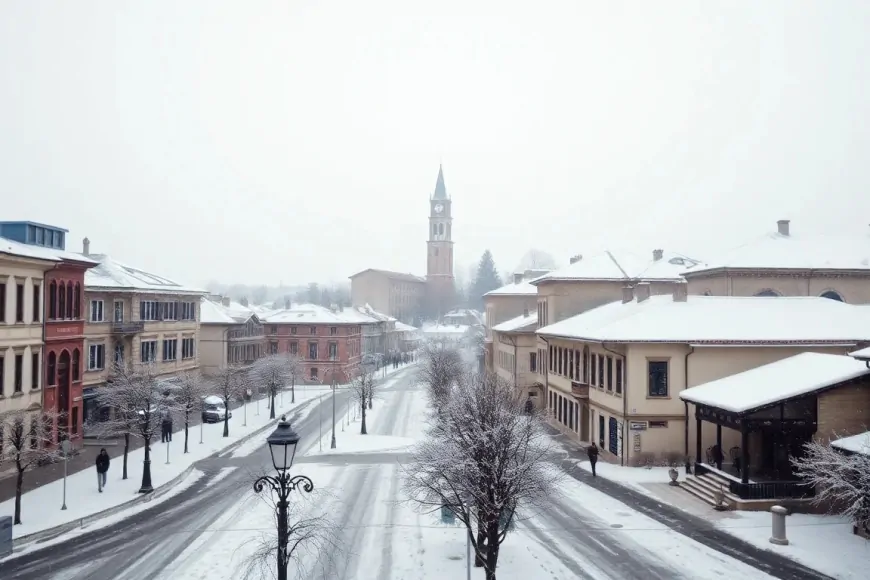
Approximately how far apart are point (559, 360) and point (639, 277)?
35.3 ft

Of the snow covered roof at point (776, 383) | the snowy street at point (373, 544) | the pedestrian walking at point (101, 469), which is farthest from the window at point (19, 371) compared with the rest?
the snow covered roof at point (776, 383)

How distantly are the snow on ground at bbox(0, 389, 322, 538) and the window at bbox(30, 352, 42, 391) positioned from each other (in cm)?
492

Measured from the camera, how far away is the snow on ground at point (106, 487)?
Result: 2428 centimetres

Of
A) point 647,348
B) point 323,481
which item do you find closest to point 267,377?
point 323,481

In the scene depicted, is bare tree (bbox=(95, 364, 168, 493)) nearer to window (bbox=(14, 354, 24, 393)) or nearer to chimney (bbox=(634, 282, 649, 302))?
window (bbox=(14, 354, 24, 393))

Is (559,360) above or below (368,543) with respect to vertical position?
above

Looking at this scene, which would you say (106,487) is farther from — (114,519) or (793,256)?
(793,256)

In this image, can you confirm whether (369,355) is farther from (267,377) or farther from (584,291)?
(584,291)

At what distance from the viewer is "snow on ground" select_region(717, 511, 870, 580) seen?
64.1 ft

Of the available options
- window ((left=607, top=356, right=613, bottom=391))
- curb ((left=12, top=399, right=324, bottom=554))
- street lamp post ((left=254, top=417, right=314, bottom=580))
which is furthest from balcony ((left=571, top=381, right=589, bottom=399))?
street lamp post ((left=254, top=417, right=314, bottom=580))

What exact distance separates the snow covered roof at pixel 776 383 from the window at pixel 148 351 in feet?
123

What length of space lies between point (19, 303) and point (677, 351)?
29.4 m

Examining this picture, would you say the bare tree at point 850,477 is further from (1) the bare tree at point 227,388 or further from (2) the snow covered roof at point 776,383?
(1) the bare tree at point 227,388

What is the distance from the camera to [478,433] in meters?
17.0
